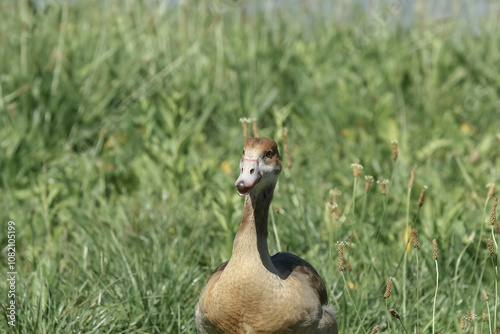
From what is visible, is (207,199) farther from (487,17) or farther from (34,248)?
(487,17)

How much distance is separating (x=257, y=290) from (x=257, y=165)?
449mm

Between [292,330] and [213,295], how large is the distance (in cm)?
31

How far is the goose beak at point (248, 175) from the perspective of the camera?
2.42m

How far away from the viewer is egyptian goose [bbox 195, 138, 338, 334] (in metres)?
2.63

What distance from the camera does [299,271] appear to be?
9.36 ft

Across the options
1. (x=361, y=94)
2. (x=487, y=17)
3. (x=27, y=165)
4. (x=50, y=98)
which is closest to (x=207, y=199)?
(x=27, y=165)

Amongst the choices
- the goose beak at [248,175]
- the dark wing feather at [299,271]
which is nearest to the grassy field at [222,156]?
the dark wing feather at [299,271]

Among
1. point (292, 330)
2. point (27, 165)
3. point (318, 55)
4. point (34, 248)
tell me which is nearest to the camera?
point (292, 330)

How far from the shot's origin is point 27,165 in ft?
15.1

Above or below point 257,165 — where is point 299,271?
below

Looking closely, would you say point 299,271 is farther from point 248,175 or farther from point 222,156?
point 222,156

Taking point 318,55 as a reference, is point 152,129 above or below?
below

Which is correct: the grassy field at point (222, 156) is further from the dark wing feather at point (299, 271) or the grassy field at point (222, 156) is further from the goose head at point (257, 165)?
the goose head at point (257, 165)

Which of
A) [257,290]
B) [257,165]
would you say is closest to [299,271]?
[257,290]
